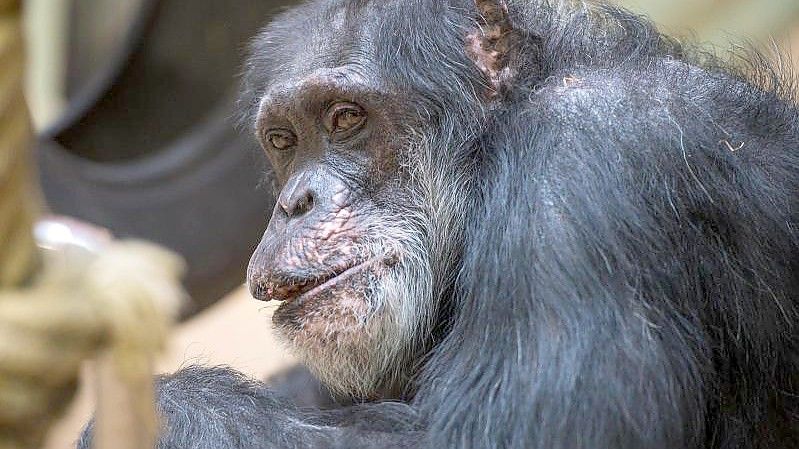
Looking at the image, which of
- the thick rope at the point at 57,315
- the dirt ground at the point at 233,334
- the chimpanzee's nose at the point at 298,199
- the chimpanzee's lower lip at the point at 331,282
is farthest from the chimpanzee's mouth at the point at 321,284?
the dirt ground at the point at 233,334

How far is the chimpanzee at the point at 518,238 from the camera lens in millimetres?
2350

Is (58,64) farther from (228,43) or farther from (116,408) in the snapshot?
(116,408)

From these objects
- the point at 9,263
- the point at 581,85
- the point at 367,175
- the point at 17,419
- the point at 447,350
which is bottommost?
the point at 17,419

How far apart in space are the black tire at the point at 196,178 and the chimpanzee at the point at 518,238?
2.22 metres

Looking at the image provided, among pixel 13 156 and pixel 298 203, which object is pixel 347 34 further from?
pixel 13 156

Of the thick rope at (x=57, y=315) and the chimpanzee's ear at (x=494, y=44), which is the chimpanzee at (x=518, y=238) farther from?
the thick rope at (x=57, y=315)

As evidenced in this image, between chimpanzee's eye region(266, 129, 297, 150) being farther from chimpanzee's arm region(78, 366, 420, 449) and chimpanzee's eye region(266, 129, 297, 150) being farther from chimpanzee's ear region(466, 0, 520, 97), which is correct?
chimpanzee's arm region(78, 366, 420, 449)

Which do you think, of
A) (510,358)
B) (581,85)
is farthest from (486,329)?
(581,85)

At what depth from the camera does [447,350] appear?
2578mm

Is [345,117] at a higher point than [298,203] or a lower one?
higher

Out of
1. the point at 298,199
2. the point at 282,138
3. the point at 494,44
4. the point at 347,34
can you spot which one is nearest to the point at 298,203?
the point at 298,199

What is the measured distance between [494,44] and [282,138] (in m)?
0.62

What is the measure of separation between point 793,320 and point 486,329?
0.72 m

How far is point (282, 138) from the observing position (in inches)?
127
